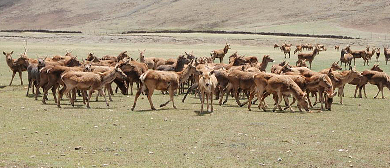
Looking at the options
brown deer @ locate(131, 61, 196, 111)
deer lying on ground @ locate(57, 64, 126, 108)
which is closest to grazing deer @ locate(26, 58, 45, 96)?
deer lying on ground @ locate(57, 64, 126, 108)

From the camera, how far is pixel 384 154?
460 inches

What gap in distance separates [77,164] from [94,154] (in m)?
0.93

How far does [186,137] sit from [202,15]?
130m

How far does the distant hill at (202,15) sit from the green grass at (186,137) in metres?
87.0

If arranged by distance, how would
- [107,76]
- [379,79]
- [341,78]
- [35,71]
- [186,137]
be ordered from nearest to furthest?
[186,137]
[107,76]
[341,78]
[35,71]
[379,79]

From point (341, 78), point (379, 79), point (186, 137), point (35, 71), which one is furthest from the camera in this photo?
point (379, 79)

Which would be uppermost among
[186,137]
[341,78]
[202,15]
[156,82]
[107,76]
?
[202,15]

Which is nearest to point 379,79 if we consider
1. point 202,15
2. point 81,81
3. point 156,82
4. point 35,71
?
point 156,82

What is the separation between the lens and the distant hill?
380 ft

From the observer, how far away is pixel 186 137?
1333cm

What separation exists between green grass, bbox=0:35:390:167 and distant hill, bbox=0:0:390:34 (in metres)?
87.0

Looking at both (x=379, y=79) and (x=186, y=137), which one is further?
(x=379, y=79)

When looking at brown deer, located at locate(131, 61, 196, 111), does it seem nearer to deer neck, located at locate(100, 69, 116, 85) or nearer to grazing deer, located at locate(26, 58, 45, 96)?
deer neck, located at locate(100, 69, 116, 85)

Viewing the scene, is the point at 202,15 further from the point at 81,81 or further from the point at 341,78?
the point at 81,81
